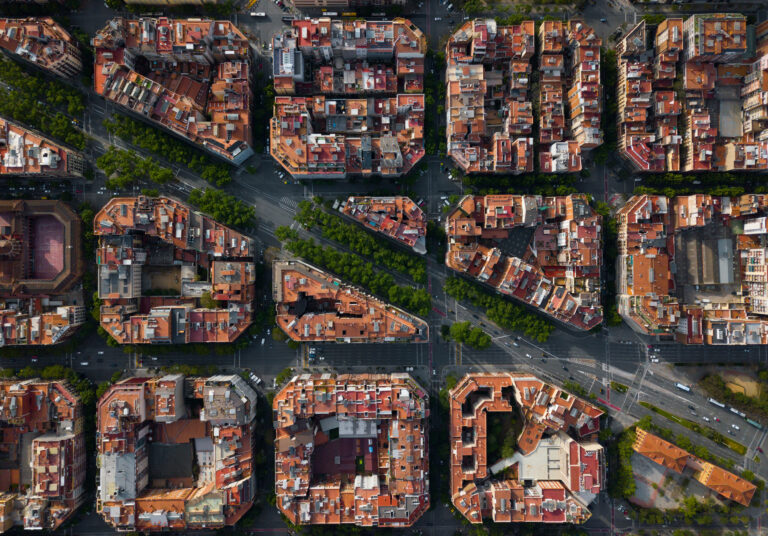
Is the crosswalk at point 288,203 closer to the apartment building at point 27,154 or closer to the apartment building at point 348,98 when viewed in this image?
the apartment building at point 348,98

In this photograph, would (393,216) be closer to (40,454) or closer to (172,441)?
(172,441)

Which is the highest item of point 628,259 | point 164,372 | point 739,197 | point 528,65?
point 528,65

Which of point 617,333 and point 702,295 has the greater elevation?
point 702,295

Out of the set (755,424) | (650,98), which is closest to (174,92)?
(650,98)

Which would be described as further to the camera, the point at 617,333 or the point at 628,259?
the point at 617,333

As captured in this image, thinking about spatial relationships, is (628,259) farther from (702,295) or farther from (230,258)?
(230,258)

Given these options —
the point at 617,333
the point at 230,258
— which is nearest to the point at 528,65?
the point at 617,333

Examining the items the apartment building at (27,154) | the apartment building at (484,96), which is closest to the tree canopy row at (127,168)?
the apartment building at (27,154)
